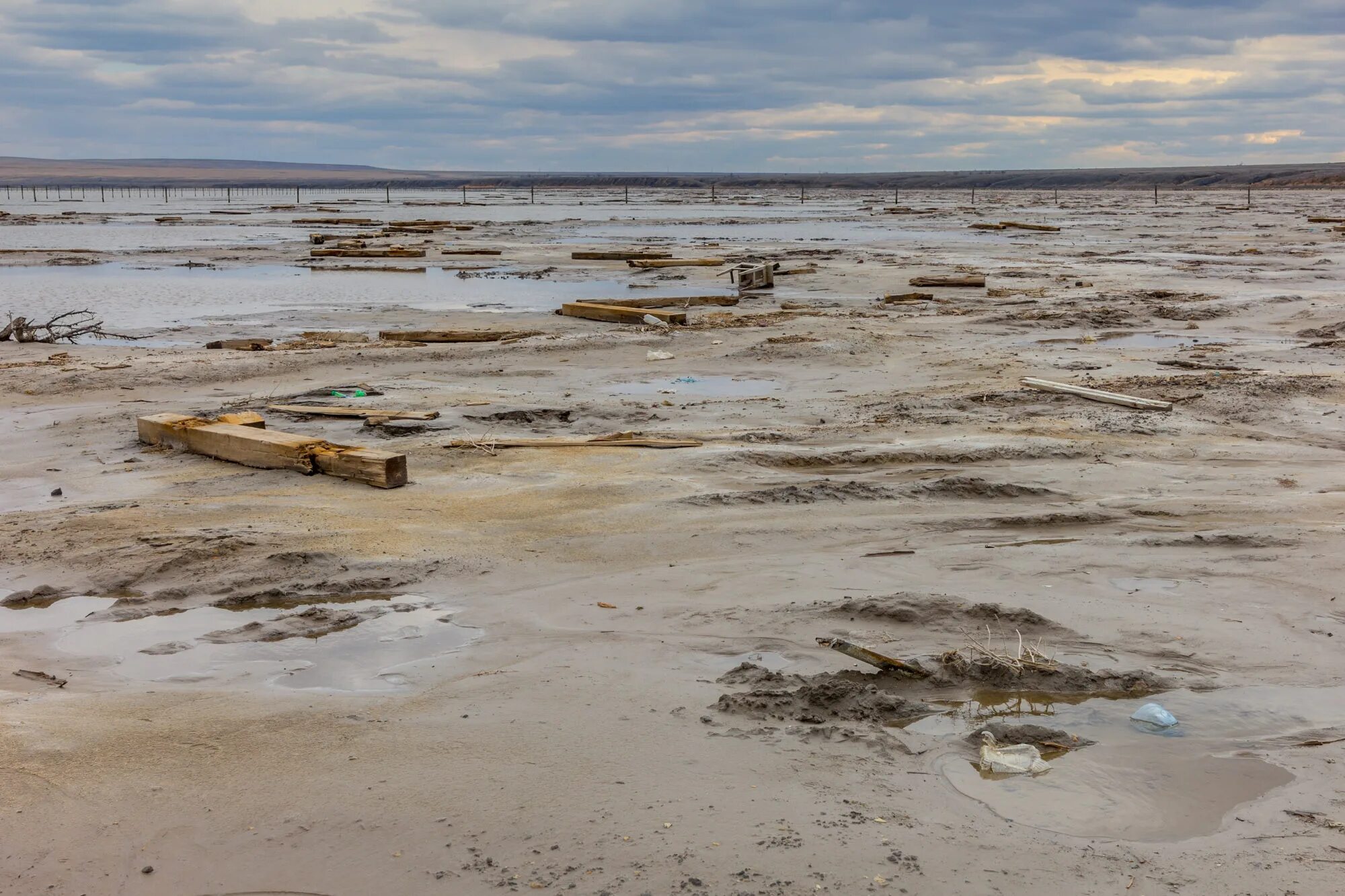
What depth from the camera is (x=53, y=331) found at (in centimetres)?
1612

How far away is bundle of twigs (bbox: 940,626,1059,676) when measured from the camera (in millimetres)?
4668

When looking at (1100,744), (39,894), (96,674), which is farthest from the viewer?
(96,674)

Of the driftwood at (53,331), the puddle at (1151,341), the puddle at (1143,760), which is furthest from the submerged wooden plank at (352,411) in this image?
the puddle at (1151,341)

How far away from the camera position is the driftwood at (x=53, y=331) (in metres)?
15.0

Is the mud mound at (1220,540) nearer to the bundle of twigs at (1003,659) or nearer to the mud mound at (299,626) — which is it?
the bundle of twigs at (1003,659)

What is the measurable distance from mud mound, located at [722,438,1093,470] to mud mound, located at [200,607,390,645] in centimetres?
338

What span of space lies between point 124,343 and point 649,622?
12.8m

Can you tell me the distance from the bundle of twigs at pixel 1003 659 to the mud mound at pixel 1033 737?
1.25 ft

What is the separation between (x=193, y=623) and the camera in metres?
5.43

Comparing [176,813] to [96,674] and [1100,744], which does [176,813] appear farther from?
[1100,744]

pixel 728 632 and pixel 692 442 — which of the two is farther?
pixel 692 442

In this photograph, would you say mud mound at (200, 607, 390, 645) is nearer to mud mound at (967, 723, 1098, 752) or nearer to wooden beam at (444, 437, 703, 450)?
mud mound at (967, 723, 1098, 752)

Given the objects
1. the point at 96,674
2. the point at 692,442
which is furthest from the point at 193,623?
the point at 692,442

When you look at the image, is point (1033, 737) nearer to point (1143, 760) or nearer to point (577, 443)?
point (1143, 760)
